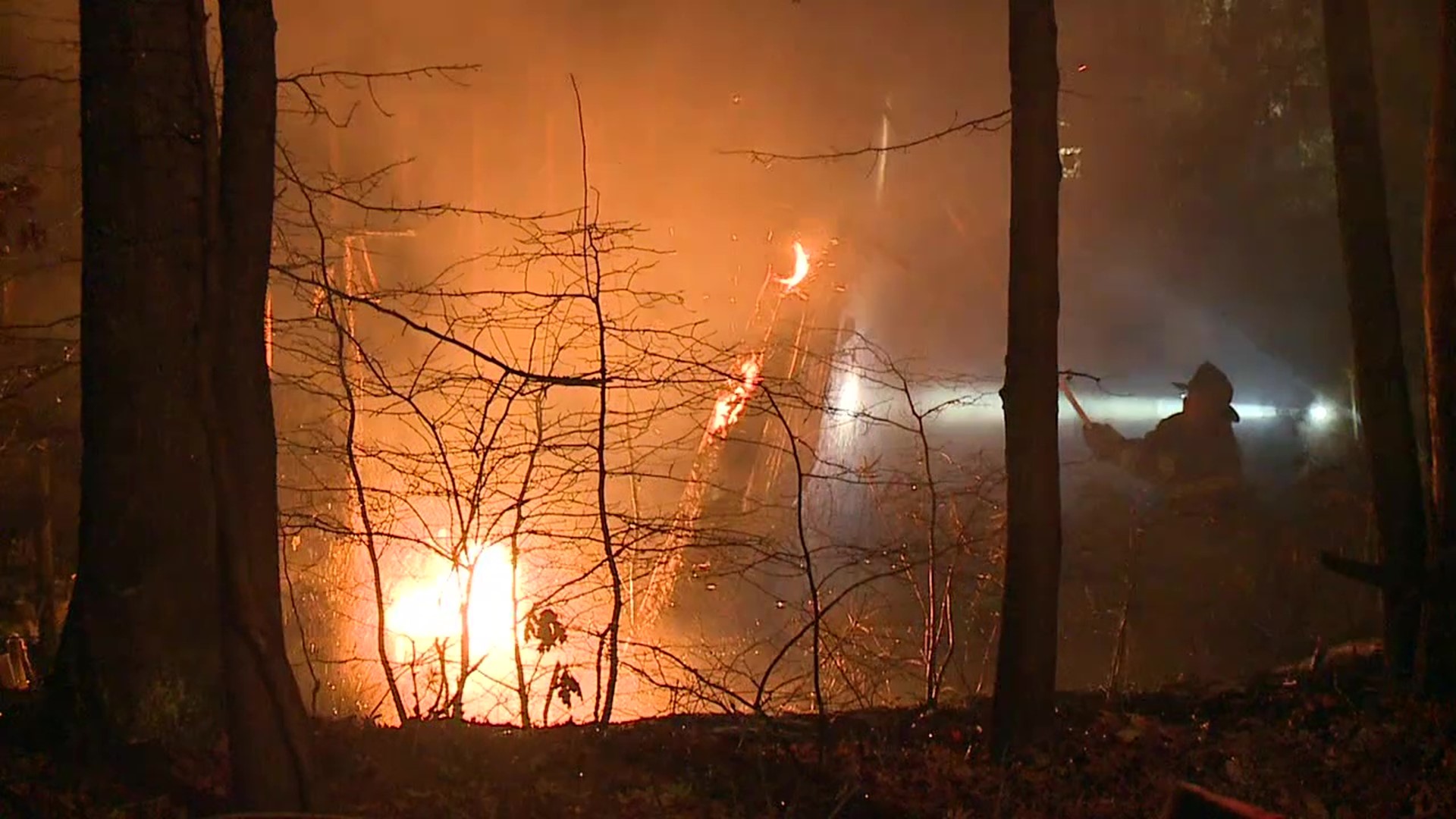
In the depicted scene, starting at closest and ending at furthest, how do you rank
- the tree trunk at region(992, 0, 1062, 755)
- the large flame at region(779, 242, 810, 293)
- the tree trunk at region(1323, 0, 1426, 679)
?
the tree trunk at region(992, 0, 1062, 755) < the tree trunk at region(1323, 0, 1426, 679) < the large flame at region(779, 242, 810, 293)

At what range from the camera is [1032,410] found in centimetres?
580

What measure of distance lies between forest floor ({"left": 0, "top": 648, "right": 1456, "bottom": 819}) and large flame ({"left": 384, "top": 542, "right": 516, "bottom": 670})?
1242 millimetres

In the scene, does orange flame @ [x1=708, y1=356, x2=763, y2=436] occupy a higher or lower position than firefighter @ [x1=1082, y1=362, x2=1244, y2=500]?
lower

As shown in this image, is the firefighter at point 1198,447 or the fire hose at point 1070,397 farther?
the firefighter at point 1198,447

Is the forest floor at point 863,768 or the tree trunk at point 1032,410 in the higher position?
the tree trunk at point 1032,410

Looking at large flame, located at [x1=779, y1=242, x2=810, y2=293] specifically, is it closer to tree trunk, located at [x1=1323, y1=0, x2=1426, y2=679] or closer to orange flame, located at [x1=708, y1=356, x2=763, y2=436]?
orange flame, located at [x1=708, y1=356, x2=763, y2=436]

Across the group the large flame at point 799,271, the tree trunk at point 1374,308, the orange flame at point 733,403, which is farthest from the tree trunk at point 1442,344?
the large flame at point 799,271

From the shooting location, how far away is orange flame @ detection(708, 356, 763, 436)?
22.7ft

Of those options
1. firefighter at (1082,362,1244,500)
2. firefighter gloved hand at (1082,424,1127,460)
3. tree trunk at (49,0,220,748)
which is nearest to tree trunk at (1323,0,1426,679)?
tree trunk at (49,0,220,748)

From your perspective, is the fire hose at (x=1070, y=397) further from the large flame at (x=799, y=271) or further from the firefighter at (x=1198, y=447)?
the large flame at (x=799, y=271)

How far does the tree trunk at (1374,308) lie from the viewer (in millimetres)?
7262

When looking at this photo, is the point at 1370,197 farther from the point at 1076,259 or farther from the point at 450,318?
the point at 1076,259

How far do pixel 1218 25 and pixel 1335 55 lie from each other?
42.7ft

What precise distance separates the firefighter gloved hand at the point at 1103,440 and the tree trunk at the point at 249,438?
2108 centimetres
